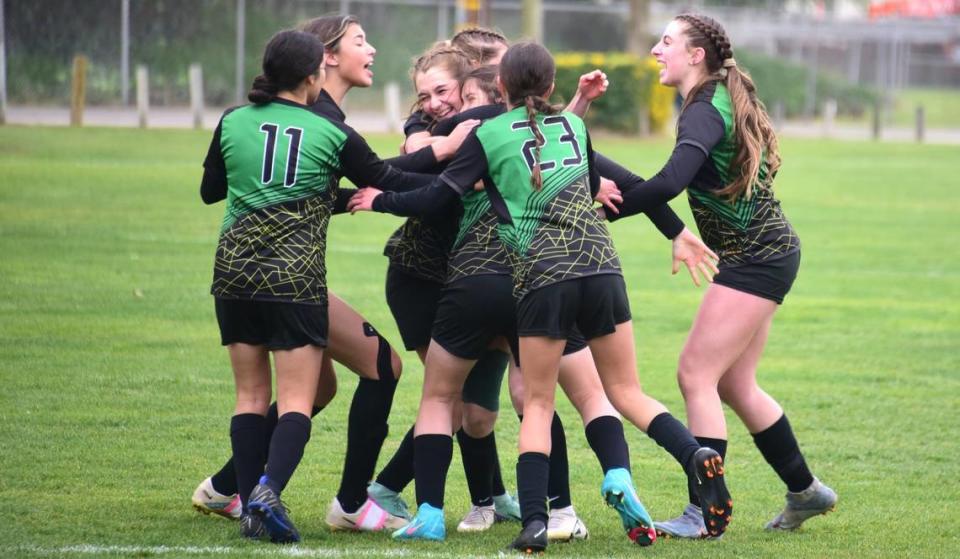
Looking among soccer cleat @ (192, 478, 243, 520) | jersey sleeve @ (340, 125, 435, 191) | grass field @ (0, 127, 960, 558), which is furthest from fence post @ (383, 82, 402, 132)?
jersey sleeve @ (340, 125, 435, 191)

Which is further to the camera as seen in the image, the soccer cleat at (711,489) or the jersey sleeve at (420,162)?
the jersey sleeve at (420,162)

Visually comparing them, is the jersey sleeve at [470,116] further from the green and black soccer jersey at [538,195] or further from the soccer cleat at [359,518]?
the soccer cleat at [359,518]

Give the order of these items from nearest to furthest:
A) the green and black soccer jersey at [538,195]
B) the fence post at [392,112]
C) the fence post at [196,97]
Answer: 1. the green and black soccer jersey at [538,195]
2. the fence post at [196,97]
3. the fence post at [392,112]

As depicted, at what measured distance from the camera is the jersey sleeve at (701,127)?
17.6 ft

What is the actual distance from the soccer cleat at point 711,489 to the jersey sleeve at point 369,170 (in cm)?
149

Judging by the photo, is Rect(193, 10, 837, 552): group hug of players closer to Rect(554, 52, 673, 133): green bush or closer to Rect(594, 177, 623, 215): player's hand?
Rect(594, 177, 623, 215): player's hand

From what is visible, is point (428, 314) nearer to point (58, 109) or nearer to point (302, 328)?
point (302, 328)

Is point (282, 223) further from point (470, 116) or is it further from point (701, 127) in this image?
point (701, 127)

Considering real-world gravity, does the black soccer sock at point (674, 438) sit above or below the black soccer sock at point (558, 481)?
above

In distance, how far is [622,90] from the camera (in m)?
32.9

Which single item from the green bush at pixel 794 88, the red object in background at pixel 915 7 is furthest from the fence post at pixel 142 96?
the red object in background at pixel 915 7

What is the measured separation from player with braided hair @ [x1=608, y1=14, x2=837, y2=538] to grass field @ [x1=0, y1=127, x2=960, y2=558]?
2.01 feet

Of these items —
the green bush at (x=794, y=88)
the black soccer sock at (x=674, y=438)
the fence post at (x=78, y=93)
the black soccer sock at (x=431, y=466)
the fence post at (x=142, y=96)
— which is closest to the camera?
the black soccer sock at (x=674, y=438)

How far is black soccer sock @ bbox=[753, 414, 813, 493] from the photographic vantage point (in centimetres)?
578
